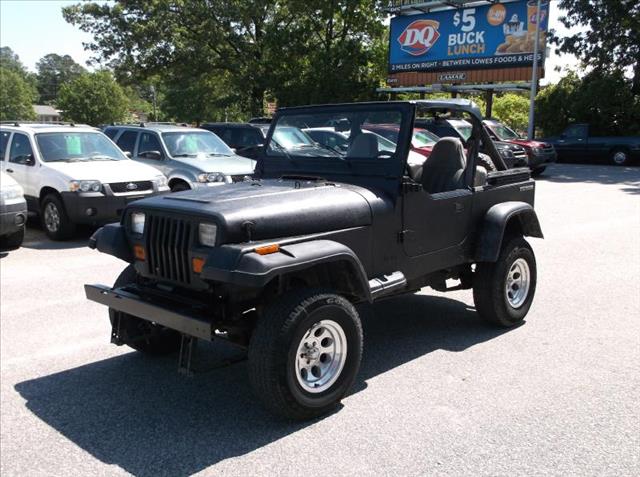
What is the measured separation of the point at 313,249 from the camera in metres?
3.60

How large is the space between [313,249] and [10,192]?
6574 mm

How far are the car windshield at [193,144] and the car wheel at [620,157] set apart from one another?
59.0 feet

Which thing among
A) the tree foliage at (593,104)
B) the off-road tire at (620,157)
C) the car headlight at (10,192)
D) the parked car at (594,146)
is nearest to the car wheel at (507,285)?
the car headlight at (10,192)

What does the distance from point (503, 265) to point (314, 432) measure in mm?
2356

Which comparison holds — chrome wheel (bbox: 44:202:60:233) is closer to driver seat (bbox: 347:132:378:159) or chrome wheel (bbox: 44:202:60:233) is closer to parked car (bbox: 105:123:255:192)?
parked car (bbox: 105:123:255:192)

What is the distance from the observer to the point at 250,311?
156 inches

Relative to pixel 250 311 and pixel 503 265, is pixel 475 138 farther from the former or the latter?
pixel 250 311

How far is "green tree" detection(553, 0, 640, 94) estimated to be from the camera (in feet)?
90.3

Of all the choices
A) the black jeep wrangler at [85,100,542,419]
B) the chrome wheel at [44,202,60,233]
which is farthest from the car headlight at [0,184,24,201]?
the black jeep wrangler at [85,100,542,419]

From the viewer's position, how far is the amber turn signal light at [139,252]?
396 cm

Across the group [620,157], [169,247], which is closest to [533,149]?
[620,157]

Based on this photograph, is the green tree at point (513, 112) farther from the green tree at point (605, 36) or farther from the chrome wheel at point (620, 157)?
the chrome wheel at point (620, 157)

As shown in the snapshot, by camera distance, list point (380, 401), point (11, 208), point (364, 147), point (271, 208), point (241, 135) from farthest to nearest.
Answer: point (241, 135) < point (11, 208) < point (364, 147) < point (380, 401) < point (271, 208)

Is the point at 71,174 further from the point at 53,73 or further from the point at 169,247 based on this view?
→ the point at 53,73
